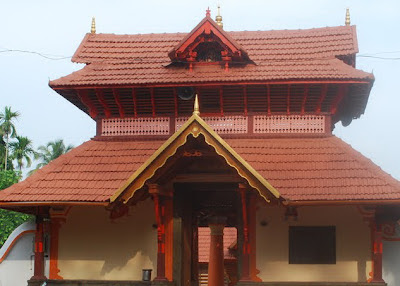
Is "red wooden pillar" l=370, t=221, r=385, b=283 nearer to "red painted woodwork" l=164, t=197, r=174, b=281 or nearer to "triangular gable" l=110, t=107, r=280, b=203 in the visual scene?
"triangular gable" l=110, t=107, r=280, b=203

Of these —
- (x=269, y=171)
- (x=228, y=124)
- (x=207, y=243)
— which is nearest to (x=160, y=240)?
(x=269, y=171)

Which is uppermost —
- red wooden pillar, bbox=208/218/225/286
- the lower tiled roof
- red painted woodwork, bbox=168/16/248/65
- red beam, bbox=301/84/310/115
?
red painted woodwork, bbox=168/16/248/65

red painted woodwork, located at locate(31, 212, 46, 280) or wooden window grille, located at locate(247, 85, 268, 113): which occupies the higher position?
wooden window grille, located at locate(247, 85, 268, 113)

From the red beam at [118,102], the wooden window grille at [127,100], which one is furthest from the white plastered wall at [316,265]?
the red beam at [118,102]

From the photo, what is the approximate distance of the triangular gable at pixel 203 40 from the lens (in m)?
15.9

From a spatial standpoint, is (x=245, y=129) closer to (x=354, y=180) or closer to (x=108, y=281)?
(x=354, y=180)

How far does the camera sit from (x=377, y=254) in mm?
14016

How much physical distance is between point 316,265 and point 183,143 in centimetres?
402

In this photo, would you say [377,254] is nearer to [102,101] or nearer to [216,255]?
[216,255]

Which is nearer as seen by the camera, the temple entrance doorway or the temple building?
the temple building

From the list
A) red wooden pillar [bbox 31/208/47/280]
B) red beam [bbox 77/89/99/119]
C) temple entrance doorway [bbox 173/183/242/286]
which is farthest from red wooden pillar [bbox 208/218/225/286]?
red beam [bbox 77/89/99/119]

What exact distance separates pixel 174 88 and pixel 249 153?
7.67 feet

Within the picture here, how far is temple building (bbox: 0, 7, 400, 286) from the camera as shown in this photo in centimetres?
1391

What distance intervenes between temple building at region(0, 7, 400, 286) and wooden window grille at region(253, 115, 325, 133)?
0.9 inches
